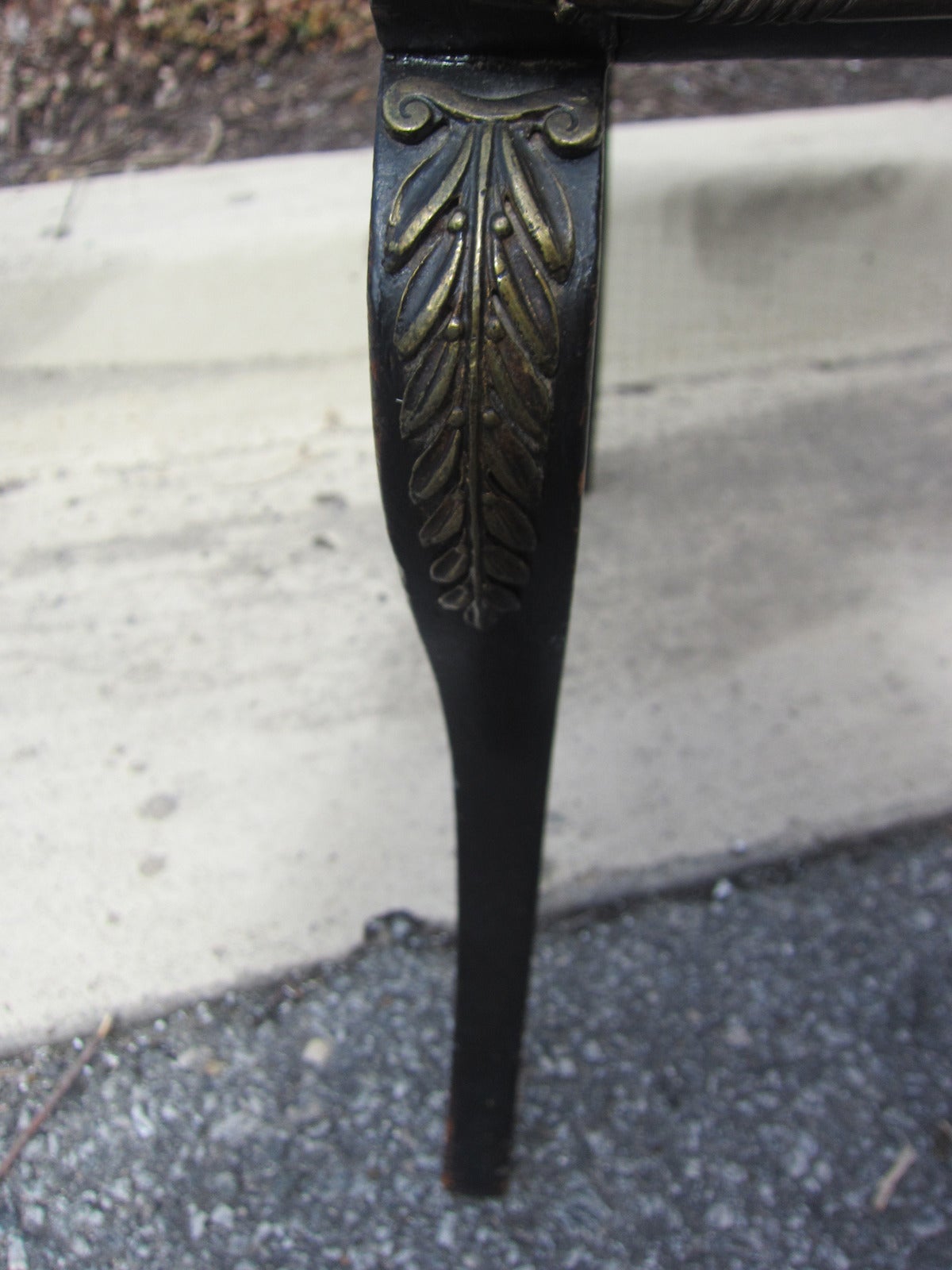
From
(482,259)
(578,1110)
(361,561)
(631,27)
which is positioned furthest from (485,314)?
(361,561)

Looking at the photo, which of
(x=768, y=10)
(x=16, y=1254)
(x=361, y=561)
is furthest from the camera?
(x=361, y=561)

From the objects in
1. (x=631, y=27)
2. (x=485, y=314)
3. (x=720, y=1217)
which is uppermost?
(x=631, y=27)

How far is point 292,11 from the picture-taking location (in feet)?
7.01

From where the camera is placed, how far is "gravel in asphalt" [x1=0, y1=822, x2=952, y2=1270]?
821 mm

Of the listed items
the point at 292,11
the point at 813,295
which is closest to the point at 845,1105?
the point at 813,295

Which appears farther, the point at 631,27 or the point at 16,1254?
the point at 16,1254

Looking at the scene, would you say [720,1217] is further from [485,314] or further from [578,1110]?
[485,314]

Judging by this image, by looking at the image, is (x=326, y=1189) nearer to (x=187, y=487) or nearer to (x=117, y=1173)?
(x=117, y=1173)

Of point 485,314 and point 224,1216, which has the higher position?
point 485,314

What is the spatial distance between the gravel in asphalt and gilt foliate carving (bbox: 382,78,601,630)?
592 millimetres

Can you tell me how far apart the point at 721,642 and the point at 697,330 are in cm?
64

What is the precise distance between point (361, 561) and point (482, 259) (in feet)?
2.92

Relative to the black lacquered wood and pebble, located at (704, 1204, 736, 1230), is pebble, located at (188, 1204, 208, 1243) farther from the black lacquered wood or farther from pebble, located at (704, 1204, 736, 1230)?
the black lacquered wood

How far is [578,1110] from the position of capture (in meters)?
0.90
